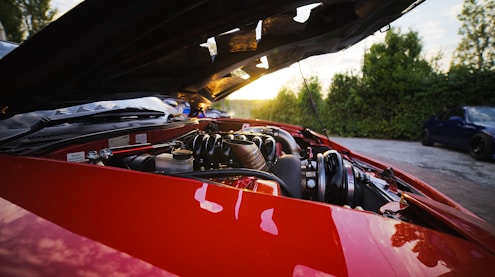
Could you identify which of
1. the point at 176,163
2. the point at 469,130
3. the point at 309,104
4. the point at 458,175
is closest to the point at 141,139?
the point at 176,163

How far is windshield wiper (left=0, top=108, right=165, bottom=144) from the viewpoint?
1112 millimetres

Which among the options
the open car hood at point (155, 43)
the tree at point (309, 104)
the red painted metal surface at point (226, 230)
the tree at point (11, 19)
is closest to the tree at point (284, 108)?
the tree at point (309, 104)

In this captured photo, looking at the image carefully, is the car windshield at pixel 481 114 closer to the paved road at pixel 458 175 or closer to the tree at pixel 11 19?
the paved road at pixel 458 175

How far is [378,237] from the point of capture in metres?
0.60

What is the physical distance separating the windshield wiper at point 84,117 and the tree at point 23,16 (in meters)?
17.4

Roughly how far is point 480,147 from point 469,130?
0.55m

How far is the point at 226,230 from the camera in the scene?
1.88 ft

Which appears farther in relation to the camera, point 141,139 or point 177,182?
point 141,139

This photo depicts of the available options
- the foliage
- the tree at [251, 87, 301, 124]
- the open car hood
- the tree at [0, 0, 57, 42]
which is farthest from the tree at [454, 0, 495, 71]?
the tree at [0, 0, 57, 42]

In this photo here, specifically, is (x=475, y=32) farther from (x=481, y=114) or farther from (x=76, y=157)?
(x=76, y=157)

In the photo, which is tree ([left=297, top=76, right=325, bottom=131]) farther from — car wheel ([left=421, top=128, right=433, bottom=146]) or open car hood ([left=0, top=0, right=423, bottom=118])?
open car hood ([left=0, top=0, right=423, bottom=118])

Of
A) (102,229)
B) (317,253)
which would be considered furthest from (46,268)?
(317,253)

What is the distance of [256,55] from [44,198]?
4.16 ft

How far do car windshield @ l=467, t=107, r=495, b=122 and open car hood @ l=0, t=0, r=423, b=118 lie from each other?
6233mm
